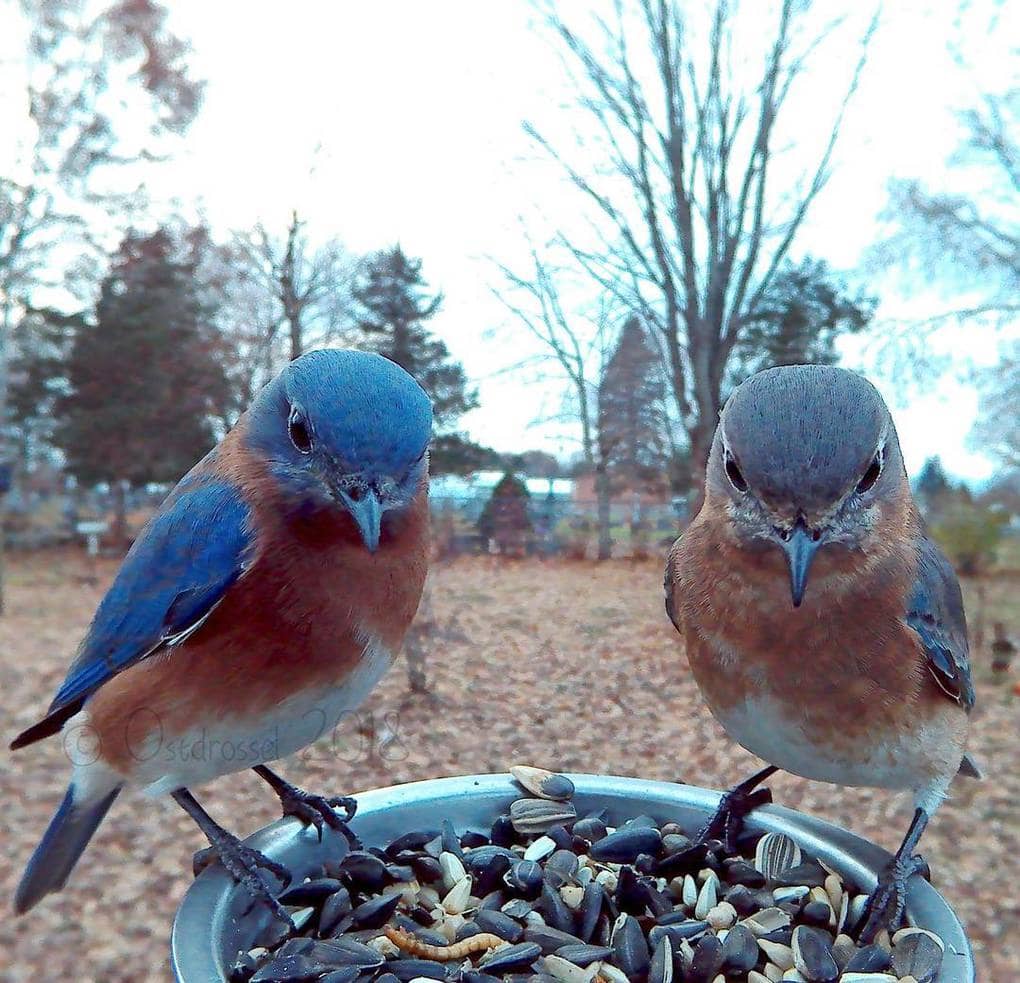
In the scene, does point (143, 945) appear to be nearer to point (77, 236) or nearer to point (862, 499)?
point (862, 499)

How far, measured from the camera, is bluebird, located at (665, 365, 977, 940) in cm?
143

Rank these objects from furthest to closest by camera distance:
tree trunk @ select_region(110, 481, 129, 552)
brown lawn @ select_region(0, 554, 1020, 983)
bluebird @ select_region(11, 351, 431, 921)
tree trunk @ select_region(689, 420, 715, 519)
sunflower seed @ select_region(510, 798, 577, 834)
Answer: tree trunk @ select_region(110, 481, 129, 552), tree trunk @ select_region(689, 420, 715, 519), brown lawn @ select_region(0, 554, 1020, 983), sunflower seed @ select_region(510, 798, 577, 834), bluebird @ select_region(11, 351, 431, 921)

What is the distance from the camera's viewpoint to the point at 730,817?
1849 mm

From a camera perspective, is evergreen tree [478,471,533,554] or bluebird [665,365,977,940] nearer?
bluebird [665,365,977,940]

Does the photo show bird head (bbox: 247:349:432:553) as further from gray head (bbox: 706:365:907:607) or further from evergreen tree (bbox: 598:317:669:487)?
evergreen tree (bbox: 598:317:669:487)

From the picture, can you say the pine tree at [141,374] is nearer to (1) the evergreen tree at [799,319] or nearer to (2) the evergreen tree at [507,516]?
(2) the evergreen tree at [507,516]

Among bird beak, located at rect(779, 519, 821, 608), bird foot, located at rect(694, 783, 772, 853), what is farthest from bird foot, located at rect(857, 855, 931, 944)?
bird beak, located at rect(779, 519, 821, 608)

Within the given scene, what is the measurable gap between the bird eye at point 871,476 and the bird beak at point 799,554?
135mm

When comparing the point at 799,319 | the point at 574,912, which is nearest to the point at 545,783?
the point at 574,912

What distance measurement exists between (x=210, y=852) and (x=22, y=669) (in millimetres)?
7237

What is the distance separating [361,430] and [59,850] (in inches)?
48.7

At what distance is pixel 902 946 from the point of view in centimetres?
144

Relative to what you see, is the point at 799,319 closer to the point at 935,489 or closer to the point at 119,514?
the point at 935,489

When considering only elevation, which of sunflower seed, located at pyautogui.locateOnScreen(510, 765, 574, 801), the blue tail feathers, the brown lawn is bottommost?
the brown lawn
